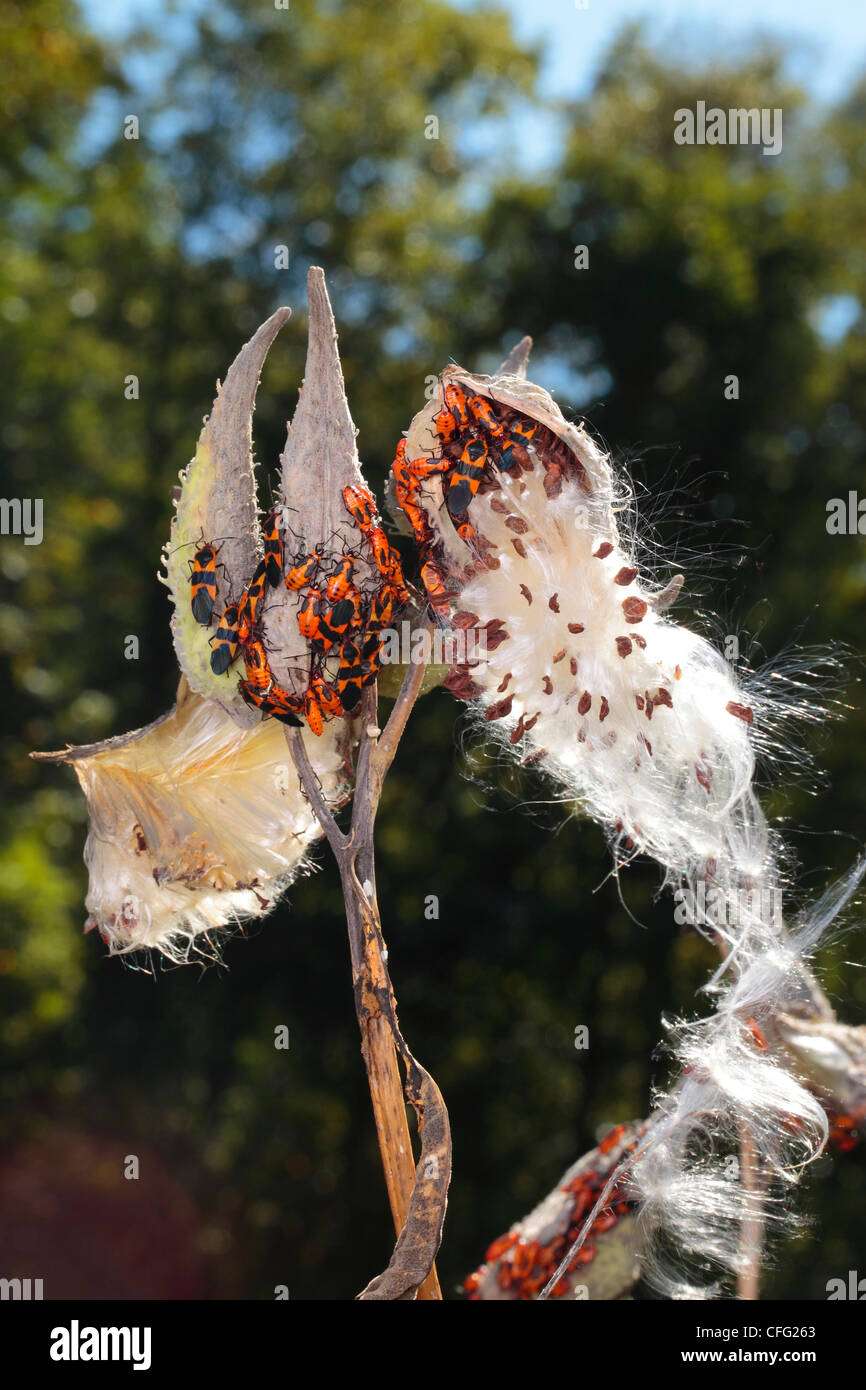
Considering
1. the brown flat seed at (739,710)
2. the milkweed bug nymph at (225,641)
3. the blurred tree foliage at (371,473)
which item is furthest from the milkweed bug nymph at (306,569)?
the blurred tree foliage at (371,473)

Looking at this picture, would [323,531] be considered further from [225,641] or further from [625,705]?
[625,705]

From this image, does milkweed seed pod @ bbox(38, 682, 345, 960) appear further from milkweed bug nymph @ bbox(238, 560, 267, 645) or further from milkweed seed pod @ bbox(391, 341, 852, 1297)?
milkweed seed pod @ bbox(391, 341, 852, 1297)

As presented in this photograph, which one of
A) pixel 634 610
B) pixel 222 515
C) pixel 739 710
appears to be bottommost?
pixel 739 710

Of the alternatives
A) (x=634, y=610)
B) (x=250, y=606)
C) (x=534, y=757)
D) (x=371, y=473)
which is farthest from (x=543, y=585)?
(x=371, y=473)

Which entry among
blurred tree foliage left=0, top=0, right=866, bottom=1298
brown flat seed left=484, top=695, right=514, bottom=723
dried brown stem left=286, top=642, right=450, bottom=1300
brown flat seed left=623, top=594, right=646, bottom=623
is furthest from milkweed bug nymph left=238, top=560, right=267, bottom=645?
blurred tree foliage left=0, top=0, right=866, bottom=1298

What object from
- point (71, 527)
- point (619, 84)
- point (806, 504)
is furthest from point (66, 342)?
point (806, 504)

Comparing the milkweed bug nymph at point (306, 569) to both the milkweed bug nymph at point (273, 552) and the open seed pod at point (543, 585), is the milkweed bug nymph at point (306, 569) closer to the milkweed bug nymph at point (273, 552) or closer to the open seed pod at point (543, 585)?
the milkweed bug nymph at point (273, 552)
